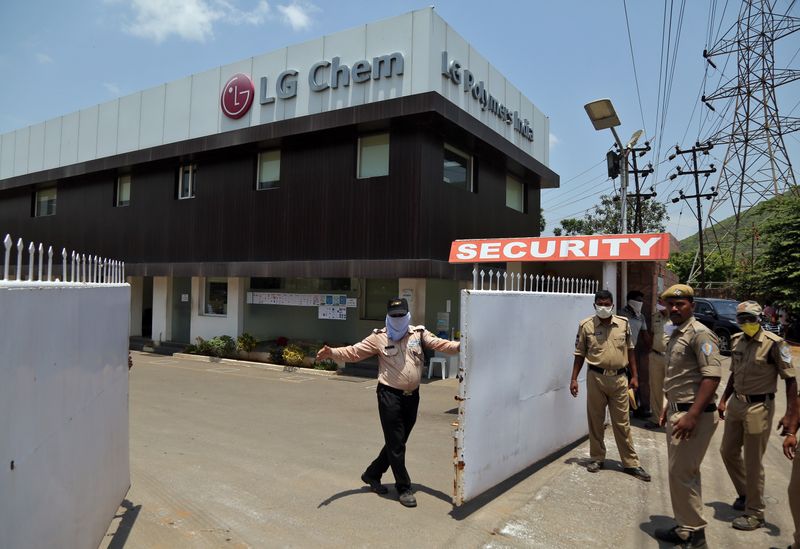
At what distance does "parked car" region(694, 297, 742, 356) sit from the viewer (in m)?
16.8

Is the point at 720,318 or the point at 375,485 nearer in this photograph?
the point at 375,485

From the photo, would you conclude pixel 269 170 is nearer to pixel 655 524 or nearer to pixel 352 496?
pixel 352 496

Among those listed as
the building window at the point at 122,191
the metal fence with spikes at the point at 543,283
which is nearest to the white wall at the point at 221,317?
the building window at the point at 122,191

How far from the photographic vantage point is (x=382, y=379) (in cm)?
469

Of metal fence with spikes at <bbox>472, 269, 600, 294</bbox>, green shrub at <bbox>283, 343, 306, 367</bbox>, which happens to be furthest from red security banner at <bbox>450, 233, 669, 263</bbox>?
green shrub at <bbox>283, 343, 306, 367</bbox>

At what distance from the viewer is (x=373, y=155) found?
1270cm

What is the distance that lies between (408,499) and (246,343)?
1124 cm

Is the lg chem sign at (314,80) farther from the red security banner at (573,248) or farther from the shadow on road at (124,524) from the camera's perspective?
the shadow on road at (124,524)

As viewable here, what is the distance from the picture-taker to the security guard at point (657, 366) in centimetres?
717

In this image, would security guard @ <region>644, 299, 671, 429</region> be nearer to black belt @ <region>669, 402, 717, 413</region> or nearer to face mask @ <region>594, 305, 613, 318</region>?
face mask @ <region>594, 305, 613, 318</region>

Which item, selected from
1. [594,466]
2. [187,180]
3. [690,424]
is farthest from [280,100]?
[690,424]

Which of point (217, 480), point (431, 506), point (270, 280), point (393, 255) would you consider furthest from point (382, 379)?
point (270, 280)

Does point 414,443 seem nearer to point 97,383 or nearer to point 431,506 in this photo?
point 431,506

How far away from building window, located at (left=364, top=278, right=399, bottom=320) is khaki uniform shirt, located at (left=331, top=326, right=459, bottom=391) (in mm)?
8859
